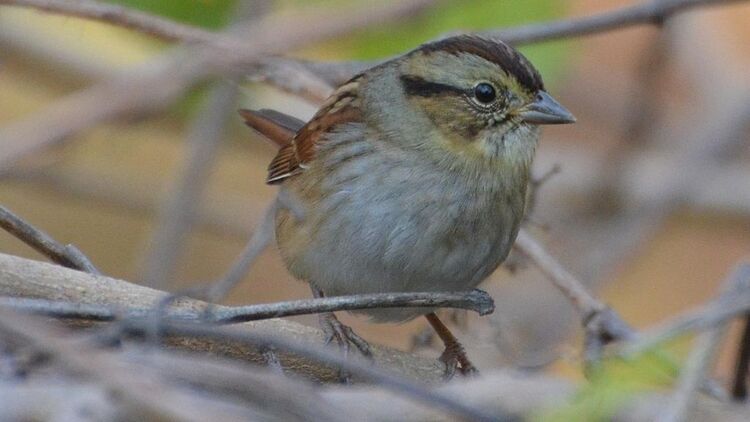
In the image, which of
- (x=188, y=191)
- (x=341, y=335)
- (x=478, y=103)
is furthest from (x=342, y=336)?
(x=188, y=191)

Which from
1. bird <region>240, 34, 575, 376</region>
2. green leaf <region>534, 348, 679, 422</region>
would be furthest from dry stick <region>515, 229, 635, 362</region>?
green leaf <region>534, 348, 679, 422</region>

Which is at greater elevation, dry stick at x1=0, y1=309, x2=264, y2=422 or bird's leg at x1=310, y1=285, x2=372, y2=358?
bird's leg at x1=310, y1=285, x2=372, y2=358

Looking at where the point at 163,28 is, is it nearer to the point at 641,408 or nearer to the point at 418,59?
the point at 418,59

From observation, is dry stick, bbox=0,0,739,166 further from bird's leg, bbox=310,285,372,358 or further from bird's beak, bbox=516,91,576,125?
bird's leg, bbox=310,285,372,358

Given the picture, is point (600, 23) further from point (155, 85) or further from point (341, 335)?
point (155, 85)

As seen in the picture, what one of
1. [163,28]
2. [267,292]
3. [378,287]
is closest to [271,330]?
[378,287]

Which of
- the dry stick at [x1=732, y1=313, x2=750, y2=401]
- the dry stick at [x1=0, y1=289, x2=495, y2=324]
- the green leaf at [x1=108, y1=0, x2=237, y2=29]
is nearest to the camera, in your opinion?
the dry stick at [x1=0, y1=289, x2=495, y2=324]
